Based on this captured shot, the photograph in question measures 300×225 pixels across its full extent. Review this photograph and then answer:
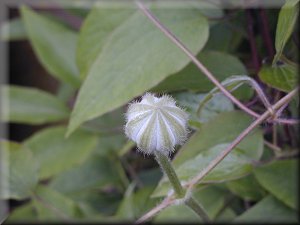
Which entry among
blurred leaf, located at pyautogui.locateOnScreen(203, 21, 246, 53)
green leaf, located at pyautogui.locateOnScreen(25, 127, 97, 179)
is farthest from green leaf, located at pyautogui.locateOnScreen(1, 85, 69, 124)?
blurred leaf, located at pyautogui.locateOnScreen(203, 21, 246, 53)

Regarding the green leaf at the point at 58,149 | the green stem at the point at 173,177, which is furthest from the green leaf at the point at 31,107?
the green stem at the point at 173,177

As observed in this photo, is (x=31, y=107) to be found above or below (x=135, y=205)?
above

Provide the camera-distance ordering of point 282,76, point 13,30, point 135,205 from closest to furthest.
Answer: point 282,76, point 135,205, point 13,30

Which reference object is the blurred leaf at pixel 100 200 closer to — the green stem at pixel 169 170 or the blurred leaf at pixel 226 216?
the blurred leaf at pixel 226 216

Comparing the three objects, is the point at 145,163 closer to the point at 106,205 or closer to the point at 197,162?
the point at 106,205

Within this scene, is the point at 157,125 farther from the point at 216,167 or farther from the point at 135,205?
the point at 135,205

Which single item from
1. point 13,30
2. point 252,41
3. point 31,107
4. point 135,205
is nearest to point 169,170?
point 252,41
